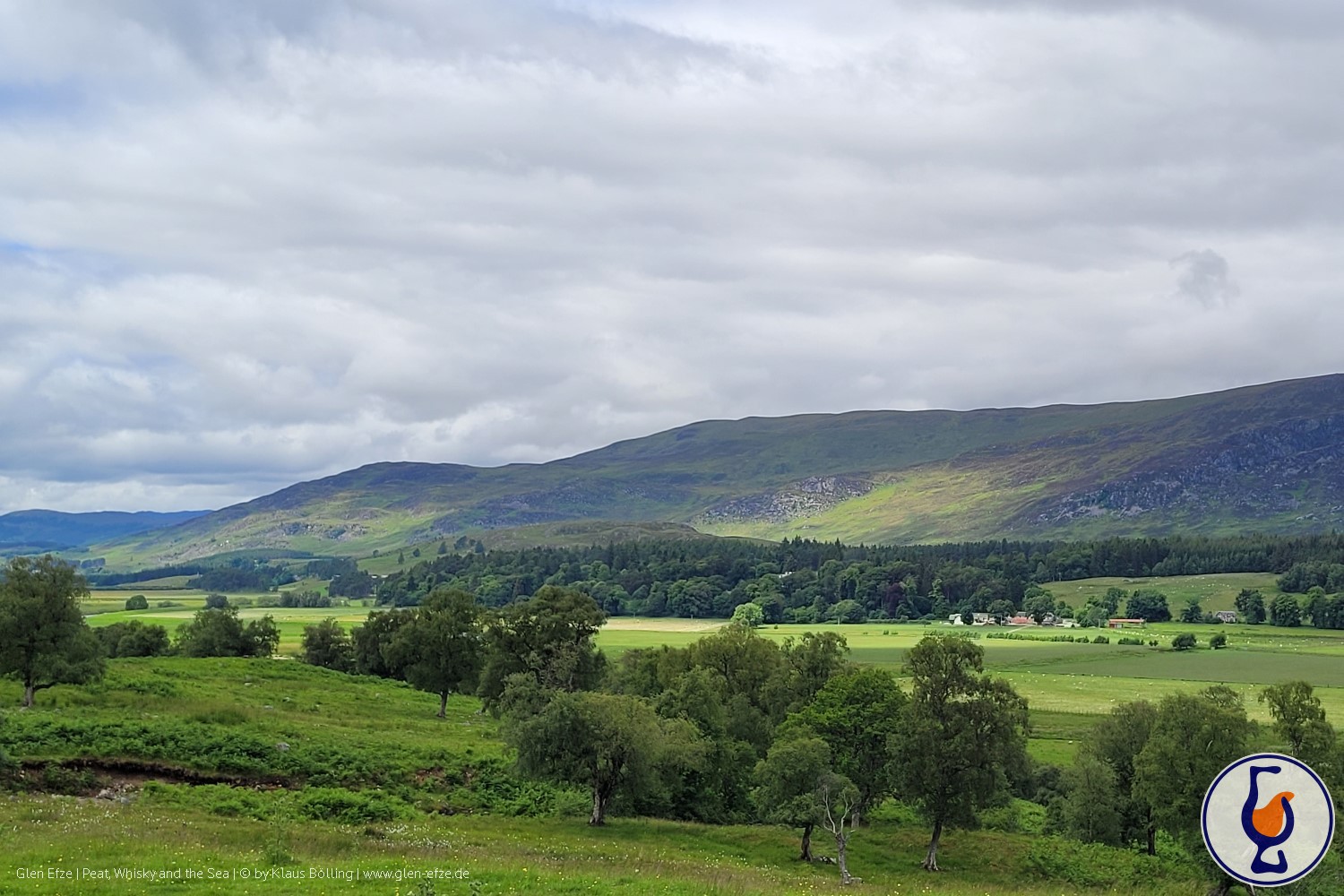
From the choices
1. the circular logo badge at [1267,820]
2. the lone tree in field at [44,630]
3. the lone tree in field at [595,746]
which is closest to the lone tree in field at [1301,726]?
the lone tree in field at [595,746]

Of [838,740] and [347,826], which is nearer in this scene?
[347,826]

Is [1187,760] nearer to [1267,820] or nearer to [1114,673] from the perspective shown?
[1267,820]

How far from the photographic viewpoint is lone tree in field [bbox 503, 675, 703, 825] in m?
56.2

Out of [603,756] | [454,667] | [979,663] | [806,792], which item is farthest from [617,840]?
[454,667]

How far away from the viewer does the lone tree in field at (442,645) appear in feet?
322

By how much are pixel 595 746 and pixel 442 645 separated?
45.3m

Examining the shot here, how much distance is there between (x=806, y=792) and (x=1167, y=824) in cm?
2057

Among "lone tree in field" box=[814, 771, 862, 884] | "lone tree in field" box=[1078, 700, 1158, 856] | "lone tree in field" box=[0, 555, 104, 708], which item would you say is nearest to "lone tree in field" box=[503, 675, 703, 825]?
"lone tree in field" box=[814, 771, 862, 884]

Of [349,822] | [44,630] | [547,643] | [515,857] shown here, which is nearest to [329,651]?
[547,643]

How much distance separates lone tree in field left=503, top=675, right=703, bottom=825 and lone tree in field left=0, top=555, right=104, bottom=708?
1123 inches

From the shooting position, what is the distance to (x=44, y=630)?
207ft

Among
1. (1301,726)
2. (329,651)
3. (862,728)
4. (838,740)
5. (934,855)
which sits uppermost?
(1301,726)

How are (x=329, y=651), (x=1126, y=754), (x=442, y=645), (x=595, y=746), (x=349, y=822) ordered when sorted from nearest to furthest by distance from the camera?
1. (x=349, y=822)
2. (x=595, y=746)
3. (x=1126, y=754)
4. (x=442, y=645)
5. (x=329, y=651)

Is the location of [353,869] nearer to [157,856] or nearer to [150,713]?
[157,856]
